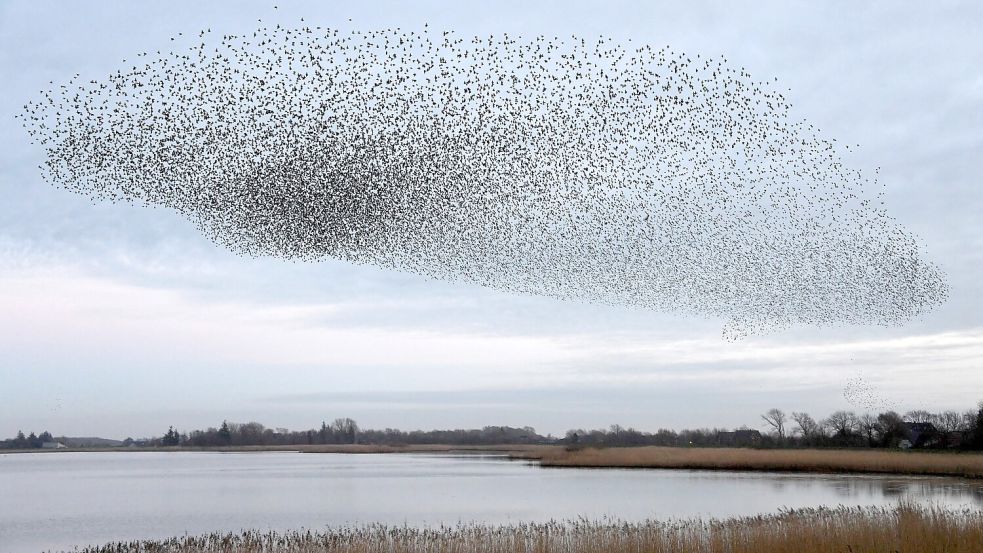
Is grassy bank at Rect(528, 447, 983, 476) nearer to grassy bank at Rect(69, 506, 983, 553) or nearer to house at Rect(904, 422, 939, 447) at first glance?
grassy bank at Rect(69, 506, 983, 553)

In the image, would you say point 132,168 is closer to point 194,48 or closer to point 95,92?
point 95,92

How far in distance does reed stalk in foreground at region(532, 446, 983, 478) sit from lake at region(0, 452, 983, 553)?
12.2 feet

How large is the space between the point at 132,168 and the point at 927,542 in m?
17.1

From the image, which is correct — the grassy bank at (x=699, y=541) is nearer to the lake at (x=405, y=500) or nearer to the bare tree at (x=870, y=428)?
the lake at (x=405, y=500)

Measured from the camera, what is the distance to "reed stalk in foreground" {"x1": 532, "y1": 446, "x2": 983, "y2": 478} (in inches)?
1913

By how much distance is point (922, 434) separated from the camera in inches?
3688

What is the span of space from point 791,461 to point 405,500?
96.2 ft

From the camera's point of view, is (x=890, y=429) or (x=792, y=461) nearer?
(x=792, y=461)

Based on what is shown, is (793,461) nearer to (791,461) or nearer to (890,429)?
(791,461)

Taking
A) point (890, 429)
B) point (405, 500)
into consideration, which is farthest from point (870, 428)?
point (405, 500)

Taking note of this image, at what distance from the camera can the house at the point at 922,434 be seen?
8775cm

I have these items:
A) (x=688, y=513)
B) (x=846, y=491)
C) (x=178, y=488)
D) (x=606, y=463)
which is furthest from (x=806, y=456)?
(x=178, y=488)

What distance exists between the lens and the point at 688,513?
29.4m

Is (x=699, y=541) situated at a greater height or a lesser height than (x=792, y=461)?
greater
